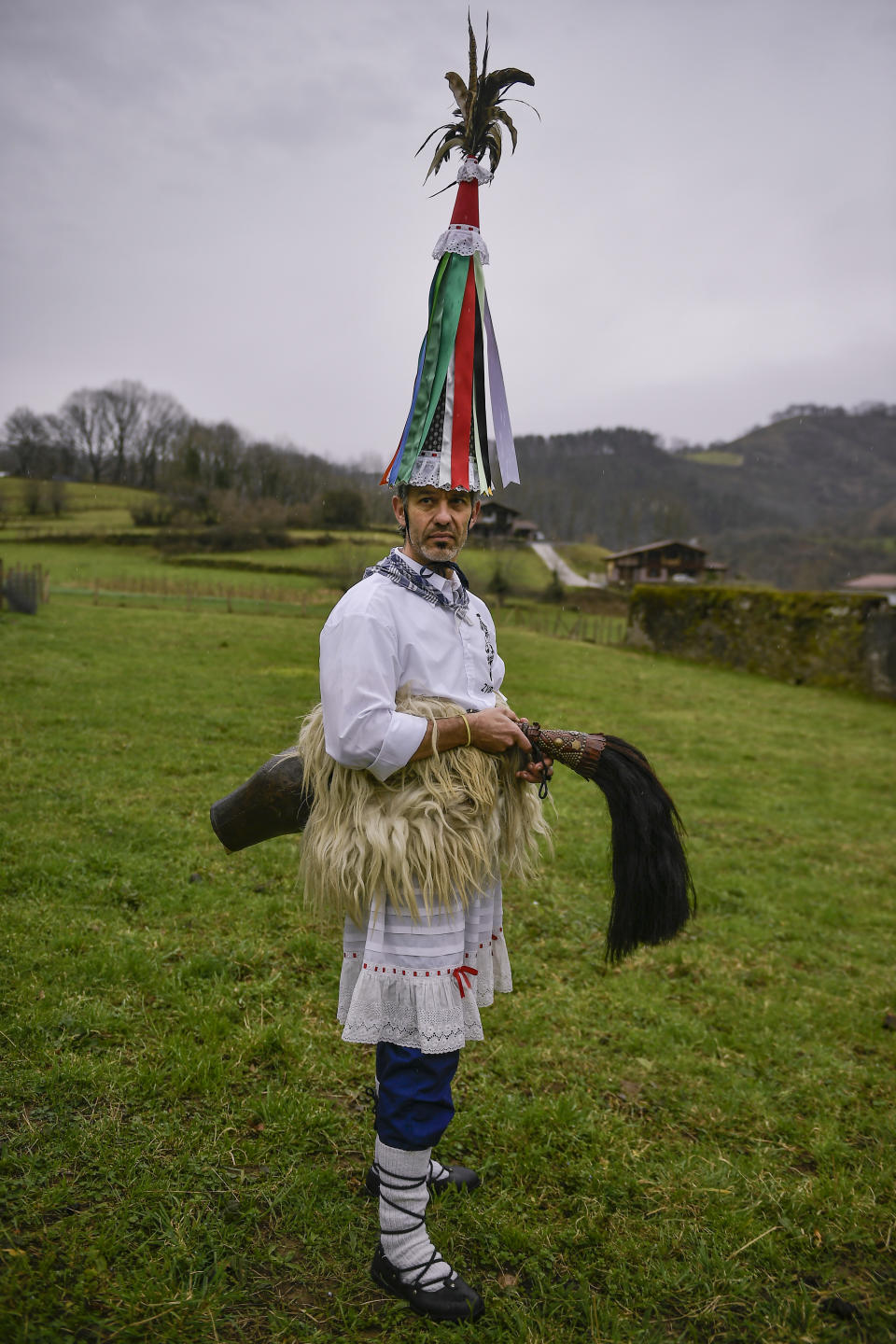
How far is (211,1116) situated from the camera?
3096mm

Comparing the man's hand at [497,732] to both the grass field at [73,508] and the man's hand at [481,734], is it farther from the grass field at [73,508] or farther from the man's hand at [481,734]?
the grass field at [73,508]

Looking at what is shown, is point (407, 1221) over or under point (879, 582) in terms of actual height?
under

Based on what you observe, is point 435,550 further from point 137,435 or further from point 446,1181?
point 137,435

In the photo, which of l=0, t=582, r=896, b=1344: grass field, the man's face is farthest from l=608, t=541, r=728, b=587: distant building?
the man's face

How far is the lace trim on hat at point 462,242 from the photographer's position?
2537mm

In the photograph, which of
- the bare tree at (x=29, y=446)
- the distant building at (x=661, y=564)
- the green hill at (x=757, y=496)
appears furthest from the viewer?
the distant building at (x=661, y=564)

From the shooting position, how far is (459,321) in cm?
257

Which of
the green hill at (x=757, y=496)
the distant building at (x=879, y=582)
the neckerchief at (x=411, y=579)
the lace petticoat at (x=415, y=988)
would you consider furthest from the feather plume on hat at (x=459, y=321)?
the distant building at (x=879, y=582)

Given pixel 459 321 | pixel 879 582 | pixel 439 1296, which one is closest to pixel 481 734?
pixel 459 321

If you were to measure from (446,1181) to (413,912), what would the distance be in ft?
4.51

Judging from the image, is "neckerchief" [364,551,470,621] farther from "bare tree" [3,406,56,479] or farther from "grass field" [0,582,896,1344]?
"bare tree" [3,406,56,479]

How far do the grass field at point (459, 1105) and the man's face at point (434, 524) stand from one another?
2.36 meters

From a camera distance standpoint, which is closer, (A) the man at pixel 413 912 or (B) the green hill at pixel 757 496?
(A) the man at pixel 413 912

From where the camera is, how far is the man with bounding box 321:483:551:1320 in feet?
7.43
